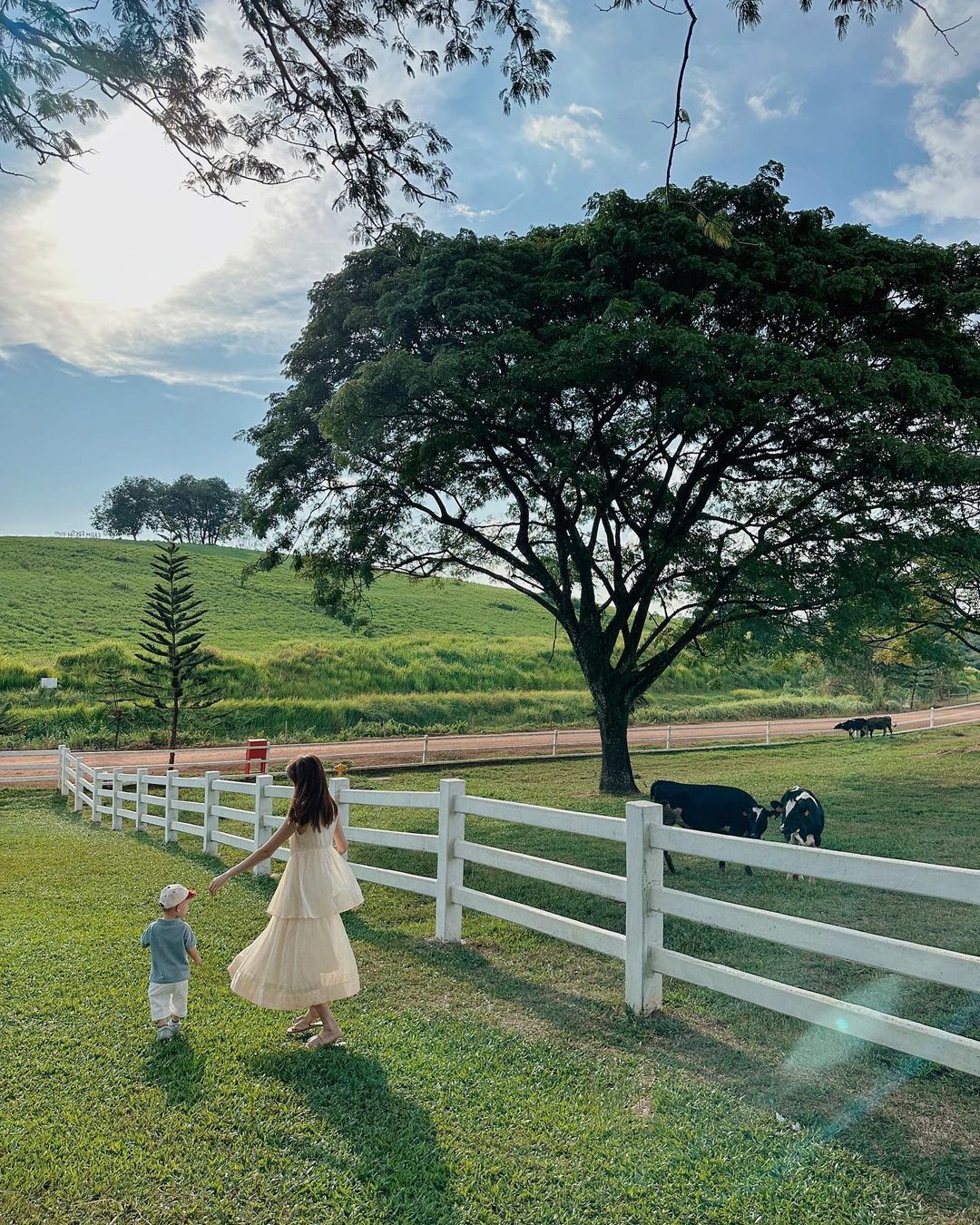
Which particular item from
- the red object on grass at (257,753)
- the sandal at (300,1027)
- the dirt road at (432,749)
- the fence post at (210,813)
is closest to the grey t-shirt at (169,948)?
the sandal at (300,1027)

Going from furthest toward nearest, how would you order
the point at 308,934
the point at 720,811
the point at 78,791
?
the point at 78,791 < the point at 720,811 < the point at 308,934

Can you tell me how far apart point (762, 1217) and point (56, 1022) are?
155 inches

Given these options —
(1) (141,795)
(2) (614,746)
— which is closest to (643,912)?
(1) (141,795)

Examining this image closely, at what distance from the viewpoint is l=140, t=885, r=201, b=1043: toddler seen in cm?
461

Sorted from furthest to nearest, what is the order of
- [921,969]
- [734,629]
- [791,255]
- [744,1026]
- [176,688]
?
[176,688] → [734,629] → [791,255] → [744,1026] → [921,969]

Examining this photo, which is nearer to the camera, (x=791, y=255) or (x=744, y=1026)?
(x=744, y=1026)

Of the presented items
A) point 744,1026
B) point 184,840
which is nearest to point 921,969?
point 744,1026

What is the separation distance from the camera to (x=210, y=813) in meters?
10.6

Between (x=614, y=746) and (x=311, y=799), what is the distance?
41.8 feet

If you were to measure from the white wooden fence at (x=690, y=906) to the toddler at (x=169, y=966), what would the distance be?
81.4 inches

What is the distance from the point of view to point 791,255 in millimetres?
13023

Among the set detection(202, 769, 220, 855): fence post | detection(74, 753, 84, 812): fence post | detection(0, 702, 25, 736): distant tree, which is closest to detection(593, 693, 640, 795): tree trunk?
detection(202, 769, 220, 855): fence post

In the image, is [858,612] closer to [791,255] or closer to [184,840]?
[791,255]

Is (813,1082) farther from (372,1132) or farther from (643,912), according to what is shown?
(372,1132)
